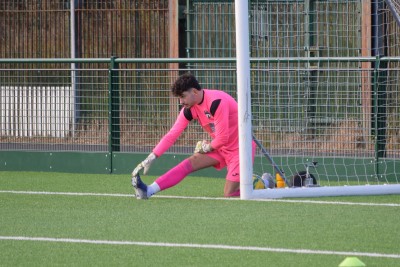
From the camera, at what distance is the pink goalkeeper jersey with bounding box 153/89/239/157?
11680 millimetres

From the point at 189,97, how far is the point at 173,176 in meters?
0.86

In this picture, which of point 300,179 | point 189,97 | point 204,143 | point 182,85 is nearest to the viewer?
point 182,85

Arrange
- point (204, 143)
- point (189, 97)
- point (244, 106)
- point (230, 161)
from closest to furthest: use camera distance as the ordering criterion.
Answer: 1. point (244, 106)
2. point (189, 97)
3. point (230, 161)
4. point (204, 143)

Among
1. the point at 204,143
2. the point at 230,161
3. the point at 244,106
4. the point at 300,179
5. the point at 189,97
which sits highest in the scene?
the point at 189,97

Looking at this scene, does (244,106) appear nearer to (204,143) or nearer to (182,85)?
(182,85)

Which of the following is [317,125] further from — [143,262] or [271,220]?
[143,262]

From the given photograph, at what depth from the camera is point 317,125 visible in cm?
1412

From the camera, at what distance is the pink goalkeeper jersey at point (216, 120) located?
11.7 m

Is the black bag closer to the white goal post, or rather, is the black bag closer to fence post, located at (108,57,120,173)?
the white goal post

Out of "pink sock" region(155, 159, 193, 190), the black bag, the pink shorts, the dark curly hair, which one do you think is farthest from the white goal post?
the black bag

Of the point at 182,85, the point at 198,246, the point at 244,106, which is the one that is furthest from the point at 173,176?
the point at 198,246

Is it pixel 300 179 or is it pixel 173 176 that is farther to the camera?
pixel 300 179

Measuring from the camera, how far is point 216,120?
1170 centimetres

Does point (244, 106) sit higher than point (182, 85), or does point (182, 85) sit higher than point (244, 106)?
point (182, 85)
